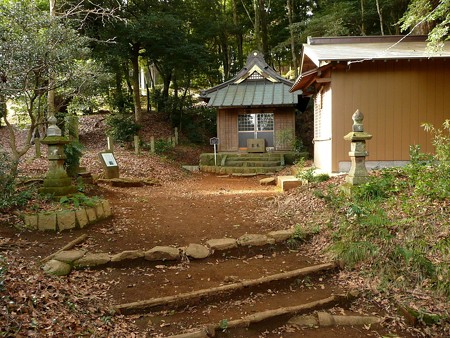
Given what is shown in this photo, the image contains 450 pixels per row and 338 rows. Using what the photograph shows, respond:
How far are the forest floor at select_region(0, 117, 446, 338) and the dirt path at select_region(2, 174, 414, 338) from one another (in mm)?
12

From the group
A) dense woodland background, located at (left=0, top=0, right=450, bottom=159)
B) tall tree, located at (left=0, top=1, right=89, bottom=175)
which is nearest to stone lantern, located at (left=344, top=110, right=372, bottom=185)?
dense woodland background, located at (left=0, top=0, right=450, bottom=159)

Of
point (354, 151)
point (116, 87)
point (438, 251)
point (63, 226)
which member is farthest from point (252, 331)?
point (116, 87)

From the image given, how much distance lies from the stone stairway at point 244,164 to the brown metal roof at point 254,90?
2.53m

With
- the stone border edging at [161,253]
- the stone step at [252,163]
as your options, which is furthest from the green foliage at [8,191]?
the stone step at [252,163]

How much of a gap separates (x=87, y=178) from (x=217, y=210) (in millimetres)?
4005

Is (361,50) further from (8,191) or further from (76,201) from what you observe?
(8,191)

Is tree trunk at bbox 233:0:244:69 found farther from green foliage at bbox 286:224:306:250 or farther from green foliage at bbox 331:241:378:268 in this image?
green foliage at bbox 331:241:378:268

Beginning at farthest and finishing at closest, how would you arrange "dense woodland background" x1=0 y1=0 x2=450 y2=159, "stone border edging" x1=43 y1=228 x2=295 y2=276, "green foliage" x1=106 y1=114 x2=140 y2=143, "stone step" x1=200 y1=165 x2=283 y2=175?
1. "green foliage" x1=106 y1=114 x2=140 y2=143
2. "stone step" x1=200 y1=165 x2=283 y2=175
3. "dense woodland background" x1=0 y1=0 x2=450 y2=159
4. "stone border edging" x1=43 y1=228 x2=295 y2=276

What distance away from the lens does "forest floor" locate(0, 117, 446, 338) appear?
11.5 feet

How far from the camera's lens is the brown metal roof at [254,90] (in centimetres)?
1634

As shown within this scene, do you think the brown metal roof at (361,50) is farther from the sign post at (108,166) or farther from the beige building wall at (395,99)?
the sign post at (108,166)

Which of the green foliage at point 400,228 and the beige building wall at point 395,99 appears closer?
the green foliage at point 400,228

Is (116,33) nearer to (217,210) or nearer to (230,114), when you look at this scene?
(230,114)

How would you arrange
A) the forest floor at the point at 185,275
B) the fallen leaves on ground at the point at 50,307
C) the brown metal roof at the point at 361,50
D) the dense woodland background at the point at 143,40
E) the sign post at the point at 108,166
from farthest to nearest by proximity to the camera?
1. the sign post at the point at 108,166
2. the brown metal roof at the point at 361,50
3. the dense woodland background at the point at 143,40
4. the forest floor at the point at 185,275
5. the fallen leaves on ground at the point at 50,307
